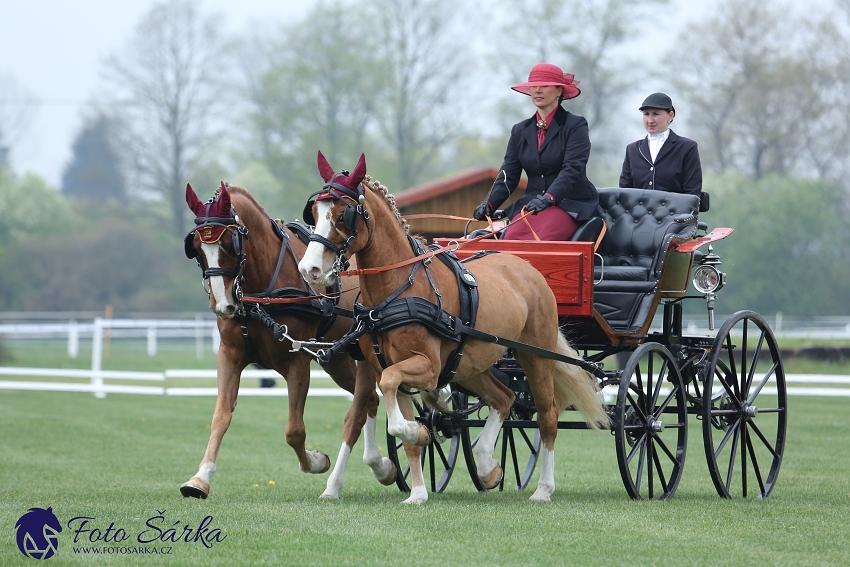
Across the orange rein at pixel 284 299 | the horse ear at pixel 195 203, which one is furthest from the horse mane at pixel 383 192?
the horse ear at pixel 195 203

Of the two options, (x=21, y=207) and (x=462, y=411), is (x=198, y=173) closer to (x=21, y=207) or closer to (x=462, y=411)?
(x=21, y=207)

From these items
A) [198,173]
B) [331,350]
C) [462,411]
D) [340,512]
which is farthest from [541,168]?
[198,173]

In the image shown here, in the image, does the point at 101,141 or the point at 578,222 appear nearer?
the point at 578,222

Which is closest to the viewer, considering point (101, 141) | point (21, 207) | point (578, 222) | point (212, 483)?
point (578, 222)

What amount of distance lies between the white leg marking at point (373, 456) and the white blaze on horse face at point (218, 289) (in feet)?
4.51

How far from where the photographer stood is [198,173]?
44562 mm

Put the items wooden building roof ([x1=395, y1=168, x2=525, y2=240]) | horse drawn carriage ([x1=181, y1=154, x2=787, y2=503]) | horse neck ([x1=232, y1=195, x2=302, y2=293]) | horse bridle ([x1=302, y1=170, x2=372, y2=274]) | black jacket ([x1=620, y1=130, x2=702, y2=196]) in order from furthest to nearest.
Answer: wooden building roof ([x1=395, y1=168, x2=525, y2=240])
black jacket ([x1=620, y1=130, x2=702, y2=196])
horse neck ([x1=232, y1=195, x2=302, y2=293])
horse drawn carriage ([x1=181, y1=154, x2=787, y2=503])
horse bridle ([x1=302, y1=170, x2=372, y2=274])

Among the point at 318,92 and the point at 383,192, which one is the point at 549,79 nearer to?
the point at 383,192

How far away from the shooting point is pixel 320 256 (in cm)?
599

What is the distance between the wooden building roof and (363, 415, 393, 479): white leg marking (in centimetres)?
1559

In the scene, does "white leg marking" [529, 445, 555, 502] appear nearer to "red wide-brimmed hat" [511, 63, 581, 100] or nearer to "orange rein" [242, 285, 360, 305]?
"orange rein" [242, 285, 360, 305]

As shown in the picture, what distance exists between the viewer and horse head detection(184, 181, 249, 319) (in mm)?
6660

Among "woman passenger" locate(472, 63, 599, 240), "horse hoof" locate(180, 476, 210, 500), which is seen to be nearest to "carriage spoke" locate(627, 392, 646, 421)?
"woman passenger" locate(472, 63, 599, 240)

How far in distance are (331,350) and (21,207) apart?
1540 inches
